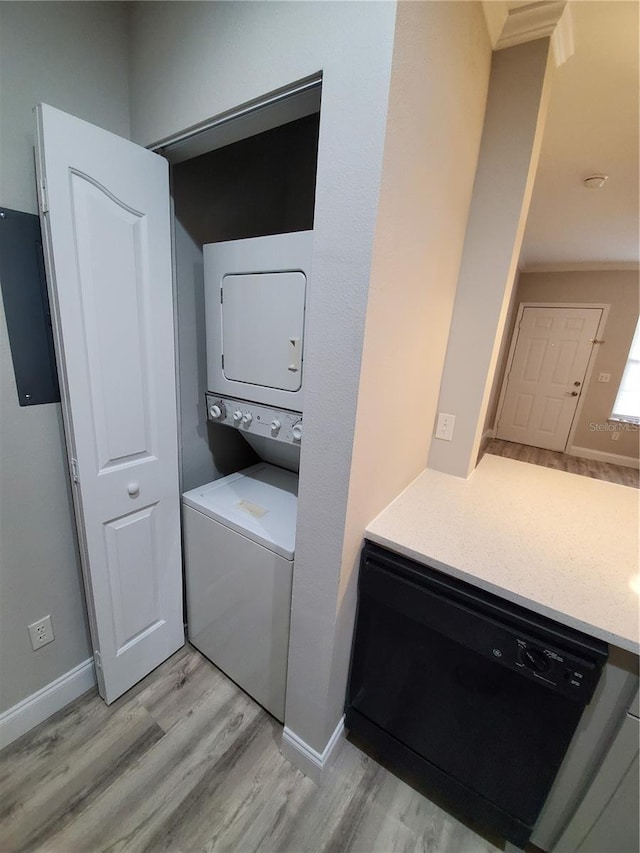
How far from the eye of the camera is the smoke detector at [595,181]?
2148 mm

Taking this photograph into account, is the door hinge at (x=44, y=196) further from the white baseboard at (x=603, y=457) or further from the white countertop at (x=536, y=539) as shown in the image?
the white baseboard at (x=603, y=457)

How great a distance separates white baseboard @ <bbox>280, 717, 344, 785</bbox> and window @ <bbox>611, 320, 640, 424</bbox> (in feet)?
16.8

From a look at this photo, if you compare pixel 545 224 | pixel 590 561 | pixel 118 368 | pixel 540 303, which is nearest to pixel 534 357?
pixel 540 303

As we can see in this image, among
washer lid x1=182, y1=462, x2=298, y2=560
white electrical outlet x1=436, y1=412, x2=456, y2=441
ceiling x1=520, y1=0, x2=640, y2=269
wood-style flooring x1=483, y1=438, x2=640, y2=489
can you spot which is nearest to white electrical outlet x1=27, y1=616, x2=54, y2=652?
washer lid x1=182, y1=462, x2=298, y2=560

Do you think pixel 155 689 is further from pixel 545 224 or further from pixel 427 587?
pixel 545 224

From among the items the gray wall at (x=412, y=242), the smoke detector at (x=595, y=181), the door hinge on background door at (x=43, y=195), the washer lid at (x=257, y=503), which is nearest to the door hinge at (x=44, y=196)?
the door hinge on background door at (x=43, y=195)

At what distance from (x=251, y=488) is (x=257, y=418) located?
411 millimetres

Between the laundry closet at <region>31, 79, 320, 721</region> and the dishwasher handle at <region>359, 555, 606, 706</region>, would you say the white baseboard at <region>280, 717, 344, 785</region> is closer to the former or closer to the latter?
the laundry closet at <region>31, 79, 320, 721</region>

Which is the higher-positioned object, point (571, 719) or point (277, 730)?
point (571, 719)

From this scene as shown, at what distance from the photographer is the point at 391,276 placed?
85 centimetres

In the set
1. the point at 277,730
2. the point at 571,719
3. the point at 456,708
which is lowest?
the point at 277,730

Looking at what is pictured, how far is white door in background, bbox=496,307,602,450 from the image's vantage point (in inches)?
178

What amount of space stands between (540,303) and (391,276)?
4.92m

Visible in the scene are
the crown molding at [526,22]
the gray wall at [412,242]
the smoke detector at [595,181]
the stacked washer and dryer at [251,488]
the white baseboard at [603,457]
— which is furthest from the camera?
the white baseboard at [603,457]
